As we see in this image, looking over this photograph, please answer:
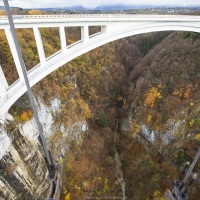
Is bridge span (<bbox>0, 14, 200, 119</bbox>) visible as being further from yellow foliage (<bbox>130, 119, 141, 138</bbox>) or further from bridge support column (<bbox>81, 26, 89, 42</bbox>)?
yellow foliage (<bbox>130, 119, 141, 138</bbox>)

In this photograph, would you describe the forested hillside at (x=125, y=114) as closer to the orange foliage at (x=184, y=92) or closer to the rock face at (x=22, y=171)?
the orange foliage at (x=184, y=92)

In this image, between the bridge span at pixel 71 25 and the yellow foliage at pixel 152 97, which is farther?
the yellow foliage at pixel 152 97

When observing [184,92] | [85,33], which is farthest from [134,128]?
[85,33]

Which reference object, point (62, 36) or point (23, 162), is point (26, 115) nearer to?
point (23, 162)

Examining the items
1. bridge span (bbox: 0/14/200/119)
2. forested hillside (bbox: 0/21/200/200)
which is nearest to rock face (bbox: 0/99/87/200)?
forested hillside (bbox: 0/21/200/200)

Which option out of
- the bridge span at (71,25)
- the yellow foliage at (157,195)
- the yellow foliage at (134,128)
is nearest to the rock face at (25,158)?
the bridge span at (71,25)

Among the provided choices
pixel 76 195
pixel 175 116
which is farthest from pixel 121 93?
pixel 76 195

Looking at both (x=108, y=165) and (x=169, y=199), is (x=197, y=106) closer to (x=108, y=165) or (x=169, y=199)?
(x=108, y=165)
